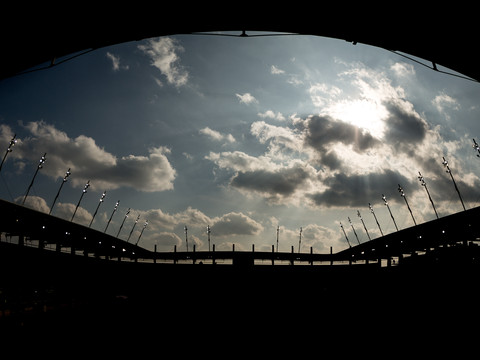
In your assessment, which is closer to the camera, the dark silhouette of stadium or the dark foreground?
the dark silhouette of stadium

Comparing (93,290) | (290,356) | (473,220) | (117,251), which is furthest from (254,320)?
(117,251)

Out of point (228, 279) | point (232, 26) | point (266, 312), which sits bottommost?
point (266, 312)

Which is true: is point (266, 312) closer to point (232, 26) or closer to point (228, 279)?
point (228, 279)

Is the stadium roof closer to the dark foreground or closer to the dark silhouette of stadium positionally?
the dark silhouette of stadium

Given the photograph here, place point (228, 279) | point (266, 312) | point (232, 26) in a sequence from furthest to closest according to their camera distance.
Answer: point (228, 279), point (266, 312), point (232, 26)

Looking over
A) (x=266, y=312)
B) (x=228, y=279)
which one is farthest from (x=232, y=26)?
(x=228, y=279)

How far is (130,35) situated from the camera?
9.52 m

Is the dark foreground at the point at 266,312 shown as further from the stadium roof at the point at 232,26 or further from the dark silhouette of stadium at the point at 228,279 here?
the stadium roof at the point at 232,26

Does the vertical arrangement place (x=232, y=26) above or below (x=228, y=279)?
above

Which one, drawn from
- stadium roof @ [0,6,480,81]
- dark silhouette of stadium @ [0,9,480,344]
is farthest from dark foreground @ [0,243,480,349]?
stadium roof @ [0,6,480,81]

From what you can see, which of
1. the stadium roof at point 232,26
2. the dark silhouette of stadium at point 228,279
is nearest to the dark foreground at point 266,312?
the dark silhouette of stadium at point 228,279

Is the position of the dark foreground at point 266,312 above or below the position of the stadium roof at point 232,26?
below

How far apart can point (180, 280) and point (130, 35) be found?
28.0 meters

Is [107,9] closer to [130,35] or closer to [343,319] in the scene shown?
[130,35]
